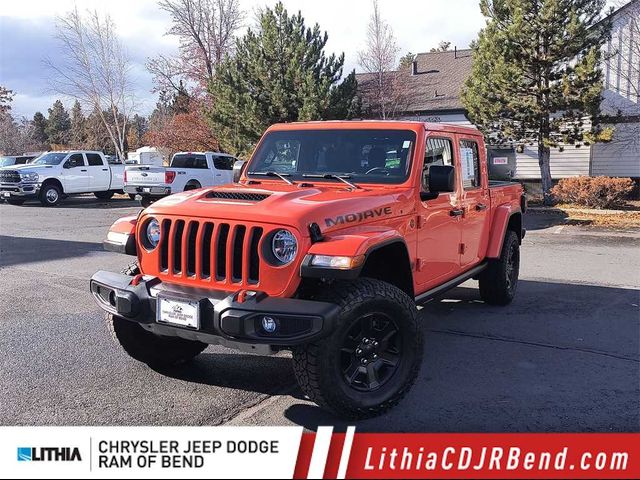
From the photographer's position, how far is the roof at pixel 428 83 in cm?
2234

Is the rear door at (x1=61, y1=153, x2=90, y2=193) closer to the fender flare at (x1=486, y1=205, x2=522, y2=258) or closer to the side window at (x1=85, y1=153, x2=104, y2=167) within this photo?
the side window at (x1=85, y1=153, x2=104, y2=167)

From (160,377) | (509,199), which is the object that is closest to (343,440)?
(160,377)

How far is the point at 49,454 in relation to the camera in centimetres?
323


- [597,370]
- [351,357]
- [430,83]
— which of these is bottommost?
[597,370]

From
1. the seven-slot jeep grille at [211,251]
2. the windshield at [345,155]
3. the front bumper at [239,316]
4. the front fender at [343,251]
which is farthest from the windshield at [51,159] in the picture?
the front fender at [343,251]

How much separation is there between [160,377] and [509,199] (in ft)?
14.3

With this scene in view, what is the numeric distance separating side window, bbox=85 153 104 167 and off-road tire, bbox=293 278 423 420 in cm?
2063

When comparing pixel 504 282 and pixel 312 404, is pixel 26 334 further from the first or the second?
pixel 504 282

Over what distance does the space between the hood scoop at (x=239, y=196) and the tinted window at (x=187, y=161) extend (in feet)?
51.5

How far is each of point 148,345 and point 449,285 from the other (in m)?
2.57

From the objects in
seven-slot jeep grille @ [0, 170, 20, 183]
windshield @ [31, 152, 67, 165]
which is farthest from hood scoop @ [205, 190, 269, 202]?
windshield @ [31, 152, 67, 165]

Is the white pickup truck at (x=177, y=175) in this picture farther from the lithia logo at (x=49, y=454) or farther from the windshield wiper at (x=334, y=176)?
the lithia logo at (x=49, y=454)

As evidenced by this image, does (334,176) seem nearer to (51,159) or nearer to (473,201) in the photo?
(473,201)

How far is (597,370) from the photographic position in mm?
4668
